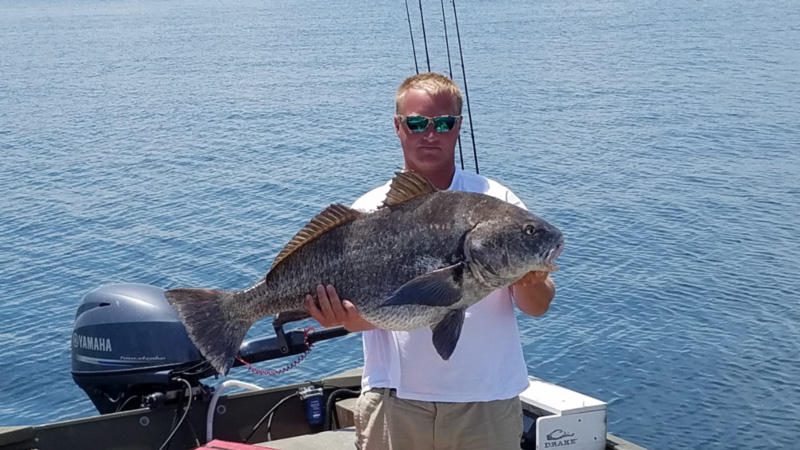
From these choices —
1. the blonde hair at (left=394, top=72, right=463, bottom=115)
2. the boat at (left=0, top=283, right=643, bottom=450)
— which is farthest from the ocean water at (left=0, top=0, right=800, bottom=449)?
the blonde hair at (left=394, top=72, right=463, bottom=115)

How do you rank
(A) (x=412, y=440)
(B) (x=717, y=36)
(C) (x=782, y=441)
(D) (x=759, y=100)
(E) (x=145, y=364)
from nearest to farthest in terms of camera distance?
(A) (x=412, y=440) < (E) (x=145, y=364) < (C) (x=782, y=441) < (D) (x=759, y=100) < (B) (x=717, y=36)

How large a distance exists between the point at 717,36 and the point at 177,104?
64.7ft

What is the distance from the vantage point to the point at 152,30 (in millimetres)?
49281

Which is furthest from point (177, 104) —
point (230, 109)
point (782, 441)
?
point (782, 441)

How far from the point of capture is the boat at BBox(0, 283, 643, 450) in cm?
574

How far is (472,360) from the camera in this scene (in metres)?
3.96

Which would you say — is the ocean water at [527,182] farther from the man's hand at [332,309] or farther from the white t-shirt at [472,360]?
the man's hand at [332,309]

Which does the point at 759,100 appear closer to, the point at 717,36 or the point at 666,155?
the point at 666,155

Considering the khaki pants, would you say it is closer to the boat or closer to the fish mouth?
the fish mouth

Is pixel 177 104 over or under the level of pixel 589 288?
over

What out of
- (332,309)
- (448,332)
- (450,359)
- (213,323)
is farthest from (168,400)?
(448,332)

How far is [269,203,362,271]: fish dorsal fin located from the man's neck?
0.37 meters

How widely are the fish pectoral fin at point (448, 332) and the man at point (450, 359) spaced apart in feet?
0.81

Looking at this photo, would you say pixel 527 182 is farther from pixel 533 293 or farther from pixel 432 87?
pixel 533 293
